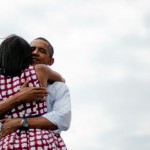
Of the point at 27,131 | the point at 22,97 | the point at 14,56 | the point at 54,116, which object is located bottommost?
the point at 27,131

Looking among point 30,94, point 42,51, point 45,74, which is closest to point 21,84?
point 30,94

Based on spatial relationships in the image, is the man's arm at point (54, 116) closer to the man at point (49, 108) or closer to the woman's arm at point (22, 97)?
the man at point (49, 108)

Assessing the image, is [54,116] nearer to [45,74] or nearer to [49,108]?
[49,108]

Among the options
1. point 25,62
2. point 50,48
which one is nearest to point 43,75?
point 25,62

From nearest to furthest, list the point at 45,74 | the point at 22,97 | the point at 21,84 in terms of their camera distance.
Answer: the point at 22,97 < the point at 21,84 < the point at 45,74

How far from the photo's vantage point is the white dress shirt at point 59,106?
3.75 meters

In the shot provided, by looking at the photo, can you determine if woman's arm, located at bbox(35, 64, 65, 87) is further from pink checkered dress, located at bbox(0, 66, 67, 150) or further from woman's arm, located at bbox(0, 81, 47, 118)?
woman's arm, located at bbox(0, 81, 47, 118)

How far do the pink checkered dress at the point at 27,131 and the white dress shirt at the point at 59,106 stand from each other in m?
0.10

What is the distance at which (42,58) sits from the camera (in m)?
4.65

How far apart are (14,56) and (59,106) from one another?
0.64m

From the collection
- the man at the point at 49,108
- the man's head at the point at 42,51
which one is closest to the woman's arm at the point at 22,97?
the man at the point at 49,108

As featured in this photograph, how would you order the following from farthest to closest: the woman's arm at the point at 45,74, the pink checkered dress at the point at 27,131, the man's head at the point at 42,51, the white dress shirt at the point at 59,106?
the man's head at the point at 42,51 → the woman's arm at the point at 45,74 → the white dress shirt at the point at 59,106 → the pink checkered dress at the point at 27,131

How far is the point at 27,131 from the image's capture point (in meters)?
3.66

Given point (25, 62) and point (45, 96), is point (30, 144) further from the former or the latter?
point (25, 62)
